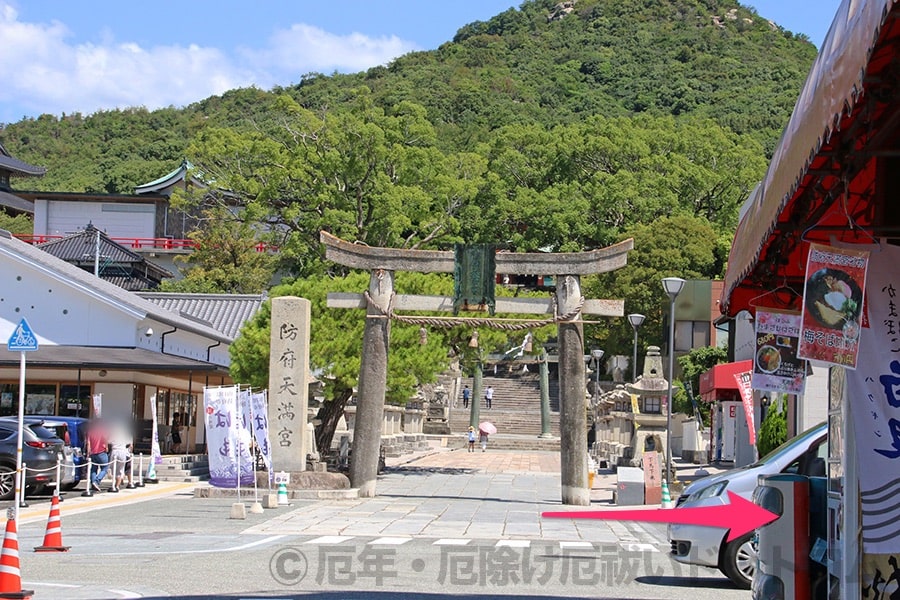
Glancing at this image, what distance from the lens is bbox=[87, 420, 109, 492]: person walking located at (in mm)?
28141

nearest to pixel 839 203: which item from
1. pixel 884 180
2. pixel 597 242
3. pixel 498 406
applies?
pixel 884 180

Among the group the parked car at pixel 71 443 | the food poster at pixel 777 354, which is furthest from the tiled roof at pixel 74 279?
the food poster at pixel 777 354

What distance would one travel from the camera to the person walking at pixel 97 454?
92.3 ft

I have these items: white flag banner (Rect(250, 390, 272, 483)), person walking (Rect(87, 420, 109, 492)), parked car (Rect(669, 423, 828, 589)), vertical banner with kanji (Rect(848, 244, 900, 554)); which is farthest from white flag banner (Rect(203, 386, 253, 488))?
vertical banner with kanji (Rect(848, 244, 900, 554))

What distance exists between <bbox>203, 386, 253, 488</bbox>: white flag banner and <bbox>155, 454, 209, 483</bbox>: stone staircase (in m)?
8.39

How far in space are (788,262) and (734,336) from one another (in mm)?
Result: 37021

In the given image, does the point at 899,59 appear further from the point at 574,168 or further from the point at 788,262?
the point at 574,168

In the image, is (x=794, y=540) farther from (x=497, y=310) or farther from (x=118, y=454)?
(x=118, y=454)

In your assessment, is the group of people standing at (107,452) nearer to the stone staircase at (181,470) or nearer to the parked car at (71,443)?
the parked car at (71,443)

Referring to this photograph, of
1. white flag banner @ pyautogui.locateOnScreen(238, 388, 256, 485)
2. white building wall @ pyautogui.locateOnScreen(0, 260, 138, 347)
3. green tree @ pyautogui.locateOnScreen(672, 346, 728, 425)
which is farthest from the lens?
green tree @ pyautogui.locateOnScreen(672, 346, 728, 425)

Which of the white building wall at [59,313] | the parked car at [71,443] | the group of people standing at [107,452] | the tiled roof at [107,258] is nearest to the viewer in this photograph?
the parked car at [71,443]

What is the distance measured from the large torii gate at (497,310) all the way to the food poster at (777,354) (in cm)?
1524

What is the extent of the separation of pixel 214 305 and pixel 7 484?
29388 millimetres

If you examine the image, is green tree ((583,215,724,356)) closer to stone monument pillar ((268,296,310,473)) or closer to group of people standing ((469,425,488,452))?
group of people standing ((469,425,488,452))
